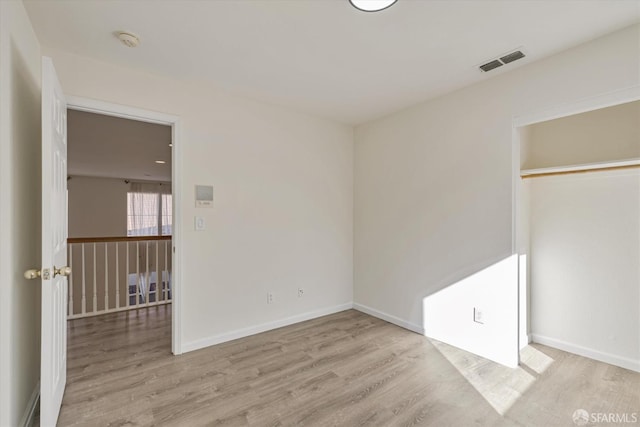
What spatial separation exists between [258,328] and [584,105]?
3400 millimetres

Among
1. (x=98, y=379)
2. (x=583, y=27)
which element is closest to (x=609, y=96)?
(x=583, y=27)

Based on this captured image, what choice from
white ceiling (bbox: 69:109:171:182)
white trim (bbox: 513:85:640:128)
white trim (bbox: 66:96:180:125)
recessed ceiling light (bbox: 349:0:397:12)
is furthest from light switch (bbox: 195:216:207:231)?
white trim (bbox: 513:85:640:128)

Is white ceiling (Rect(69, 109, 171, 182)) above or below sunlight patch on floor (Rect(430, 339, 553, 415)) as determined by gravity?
above

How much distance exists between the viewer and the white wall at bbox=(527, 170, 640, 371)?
236 cm

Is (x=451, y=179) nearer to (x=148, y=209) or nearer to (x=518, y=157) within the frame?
(x=518, y=157)

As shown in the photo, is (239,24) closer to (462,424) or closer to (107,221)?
(462,424)

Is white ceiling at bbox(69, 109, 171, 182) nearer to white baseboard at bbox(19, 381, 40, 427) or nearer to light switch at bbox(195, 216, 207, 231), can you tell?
light switch at bbox(195, 216, 207, 231)

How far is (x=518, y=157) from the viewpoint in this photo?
97.5 inches

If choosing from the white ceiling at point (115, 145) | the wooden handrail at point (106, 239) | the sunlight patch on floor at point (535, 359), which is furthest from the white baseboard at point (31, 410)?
the sunlight patch on floor at point (535, 359)

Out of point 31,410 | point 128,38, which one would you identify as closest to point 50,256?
point 31,410

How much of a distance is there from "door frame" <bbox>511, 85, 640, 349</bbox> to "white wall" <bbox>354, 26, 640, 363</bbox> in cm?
4

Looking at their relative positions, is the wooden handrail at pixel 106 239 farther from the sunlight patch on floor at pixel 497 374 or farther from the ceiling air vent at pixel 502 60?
the ceiling air vent at pixel 502 60

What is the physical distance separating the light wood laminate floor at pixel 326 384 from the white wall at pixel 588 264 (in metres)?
0.19

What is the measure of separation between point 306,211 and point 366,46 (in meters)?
1.92
